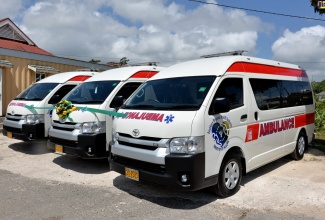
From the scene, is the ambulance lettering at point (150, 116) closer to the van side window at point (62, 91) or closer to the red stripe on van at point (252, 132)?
the red stripe on van at point (252, 132)

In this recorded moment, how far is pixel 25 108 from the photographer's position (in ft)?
27.5

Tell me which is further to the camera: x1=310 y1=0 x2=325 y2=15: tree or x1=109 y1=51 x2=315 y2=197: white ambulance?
x1=310 y1=0 x2=325 y2=15: tree

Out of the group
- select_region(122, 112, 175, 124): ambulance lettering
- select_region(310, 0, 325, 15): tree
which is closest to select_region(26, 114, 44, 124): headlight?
select_region(122, 112, 175, 124): ambulance lettering

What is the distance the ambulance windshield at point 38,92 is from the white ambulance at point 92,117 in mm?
1574

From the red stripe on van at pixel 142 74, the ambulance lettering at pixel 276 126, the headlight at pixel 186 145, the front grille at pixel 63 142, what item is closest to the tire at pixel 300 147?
the ambulance lettering at pixel 276 126

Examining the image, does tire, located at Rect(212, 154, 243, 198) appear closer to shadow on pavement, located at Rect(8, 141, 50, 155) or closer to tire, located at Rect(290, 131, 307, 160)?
tire, located at Rect(290, 131, 307, 160)

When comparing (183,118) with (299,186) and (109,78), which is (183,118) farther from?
(109,78)

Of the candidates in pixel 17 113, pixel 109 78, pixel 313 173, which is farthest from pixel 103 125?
pixel 313 173

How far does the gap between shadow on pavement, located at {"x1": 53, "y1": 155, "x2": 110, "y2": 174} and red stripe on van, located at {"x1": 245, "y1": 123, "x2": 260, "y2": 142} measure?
3.03 metres

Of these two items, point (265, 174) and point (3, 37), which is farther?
point (3, 37)

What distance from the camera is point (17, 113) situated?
8430 millimetres

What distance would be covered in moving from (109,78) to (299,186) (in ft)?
15.1

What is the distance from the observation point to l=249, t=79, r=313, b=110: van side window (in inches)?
233

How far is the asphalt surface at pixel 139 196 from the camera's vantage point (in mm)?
4539
